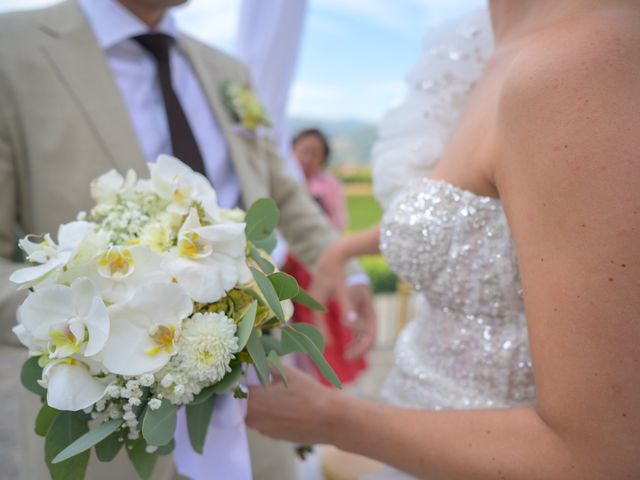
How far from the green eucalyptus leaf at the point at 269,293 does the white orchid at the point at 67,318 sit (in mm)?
232

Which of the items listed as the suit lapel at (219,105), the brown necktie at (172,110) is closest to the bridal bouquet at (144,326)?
the brown necktie at (172,110)

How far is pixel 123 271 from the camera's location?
0.88 meters

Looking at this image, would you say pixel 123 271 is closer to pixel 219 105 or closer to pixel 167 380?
pixel 167 380

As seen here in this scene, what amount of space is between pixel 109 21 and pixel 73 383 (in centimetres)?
150

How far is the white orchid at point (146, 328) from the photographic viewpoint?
2.71ft

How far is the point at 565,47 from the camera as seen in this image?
2.68ft

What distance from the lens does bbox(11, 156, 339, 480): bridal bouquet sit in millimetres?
831

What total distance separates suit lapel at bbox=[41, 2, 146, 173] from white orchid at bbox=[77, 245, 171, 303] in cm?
94

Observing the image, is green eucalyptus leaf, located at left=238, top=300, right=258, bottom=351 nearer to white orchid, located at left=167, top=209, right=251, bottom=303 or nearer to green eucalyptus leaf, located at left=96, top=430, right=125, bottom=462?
white orchid, located at left=167, top=209, right=251, bottom=303

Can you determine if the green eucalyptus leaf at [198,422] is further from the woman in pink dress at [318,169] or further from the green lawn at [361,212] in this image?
the green lawn at [361,212]

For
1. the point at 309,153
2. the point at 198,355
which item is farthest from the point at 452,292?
the point at 309,153

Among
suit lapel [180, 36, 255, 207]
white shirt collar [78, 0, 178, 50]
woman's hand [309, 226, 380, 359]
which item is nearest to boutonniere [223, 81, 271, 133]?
suit lapel [180, 36, 255, 207]

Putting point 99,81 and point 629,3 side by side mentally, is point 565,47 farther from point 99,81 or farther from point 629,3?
point 99,81

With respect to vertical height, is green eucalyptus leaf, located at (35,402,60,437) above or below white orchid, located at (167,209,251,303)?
below
